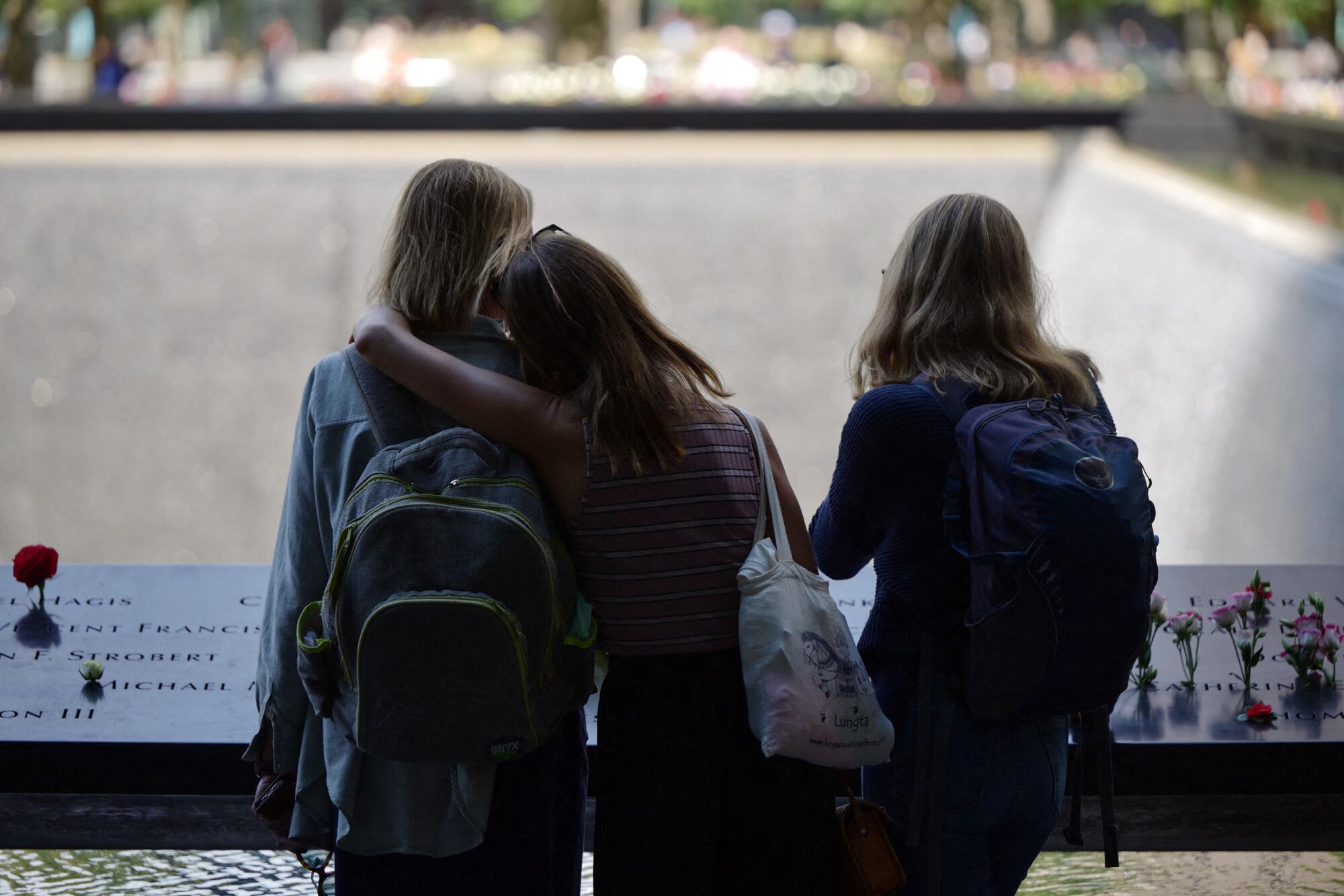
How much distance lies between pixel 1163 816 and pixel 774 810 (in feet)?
4.14

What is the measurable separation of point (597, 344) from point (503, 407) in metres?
0.15

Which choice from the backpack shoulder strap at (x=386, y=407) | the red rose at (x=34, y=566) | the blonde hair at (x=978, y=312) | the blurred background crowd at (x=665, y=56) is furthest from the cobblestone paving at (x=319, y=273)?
the backpack shoulder strap at (x=386, y=407)

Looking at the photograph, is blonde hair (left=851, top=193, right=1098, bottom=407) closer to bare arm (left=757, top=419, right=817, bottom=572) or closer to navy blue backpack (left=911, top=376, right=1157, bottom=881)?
navy blue backpack (left=911, top=376, right=1157, bottom=881)

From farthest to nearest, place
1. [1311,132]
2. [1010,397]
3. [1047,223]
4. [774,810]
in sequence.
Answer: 1. [1047,223]
2. [1311,132]
3. [1010,397]
4. [774,810]

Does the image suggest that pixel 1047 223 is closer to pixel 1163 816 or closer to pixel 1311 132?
pixel 1311 132

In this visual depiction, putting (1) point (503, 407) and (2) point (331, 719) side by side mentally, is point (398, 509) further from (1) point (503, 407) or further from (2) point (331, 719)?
(2) point (331, 719)

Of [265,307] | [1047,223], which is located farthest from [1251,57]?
[265,307]

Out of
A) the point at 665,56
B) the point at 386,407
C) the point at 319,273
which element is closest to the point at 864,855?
the point at 386,407

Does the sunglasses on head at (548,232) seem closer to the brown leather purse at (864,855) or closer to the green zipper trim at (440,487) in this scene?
the green zipper trim at (440,487)

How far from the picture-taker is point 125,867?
12.1 ft

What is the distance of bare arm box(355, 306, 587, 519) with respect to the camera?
1915 millimetres

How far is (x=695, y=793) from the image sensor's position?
1.92 m

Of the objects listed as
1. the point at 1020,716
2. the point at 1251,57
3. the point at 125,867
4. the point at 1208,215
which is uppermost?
the point at 1251,57

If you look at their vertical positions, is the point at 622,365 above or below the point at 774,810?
above
